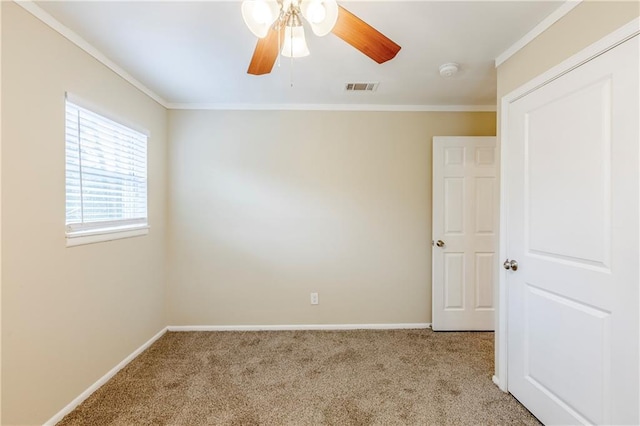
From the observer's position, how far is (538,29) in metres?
1.70

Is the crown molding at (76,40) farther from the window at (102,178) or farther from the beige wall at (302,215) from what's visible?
the beige wall at (302,215)

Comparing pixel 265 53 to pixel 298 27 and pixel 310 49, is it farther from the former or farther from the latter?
pixel 310 49

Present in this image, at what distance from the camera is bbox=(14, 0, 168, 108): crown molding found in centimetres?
153

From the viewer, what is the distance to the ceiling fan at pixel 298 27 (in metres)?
1.16

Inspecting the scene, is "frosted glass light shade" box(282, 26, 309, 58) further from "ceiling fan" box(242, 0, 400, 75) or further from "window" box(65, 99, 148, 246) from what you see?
"window" box(65, 99, 148, 246)

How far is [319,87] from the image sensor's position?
8.43 ft

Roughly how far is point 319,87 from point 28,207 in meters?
2.14

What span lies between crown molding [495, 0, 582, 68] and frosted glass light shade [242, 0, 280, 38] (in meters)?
1.50

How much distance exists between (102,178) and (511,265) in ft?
9.56

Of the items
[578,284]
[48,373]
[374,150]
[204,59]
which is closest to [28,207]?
[48,373]

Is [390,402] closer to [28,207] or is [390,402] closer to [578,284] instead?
[578,284]

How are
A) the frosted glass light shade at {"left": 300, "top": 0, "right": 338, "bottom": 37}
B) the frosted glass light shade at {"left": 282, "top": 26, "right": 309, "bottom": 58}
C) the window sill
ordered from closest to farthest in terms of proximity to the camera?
the frosted glass light shade at {"left": 300, "top": 0, "right": 338, "bottom": 37} → the frosted glass light shade at {"left": 282, "top": 26, "right": 309, "bottom": 58} → the window sill

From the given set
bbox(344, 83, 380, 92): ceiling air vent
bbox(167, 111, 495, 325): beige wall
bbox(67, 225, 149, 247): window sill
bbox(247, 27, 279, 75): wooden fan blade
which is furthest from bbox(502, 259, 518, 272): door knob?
bbox(67, 225, 149, 247): window sill

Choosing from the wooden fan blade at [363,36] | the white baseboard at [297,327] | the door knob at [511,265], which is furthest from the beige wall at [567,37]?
the white baseboard at [297,327]
